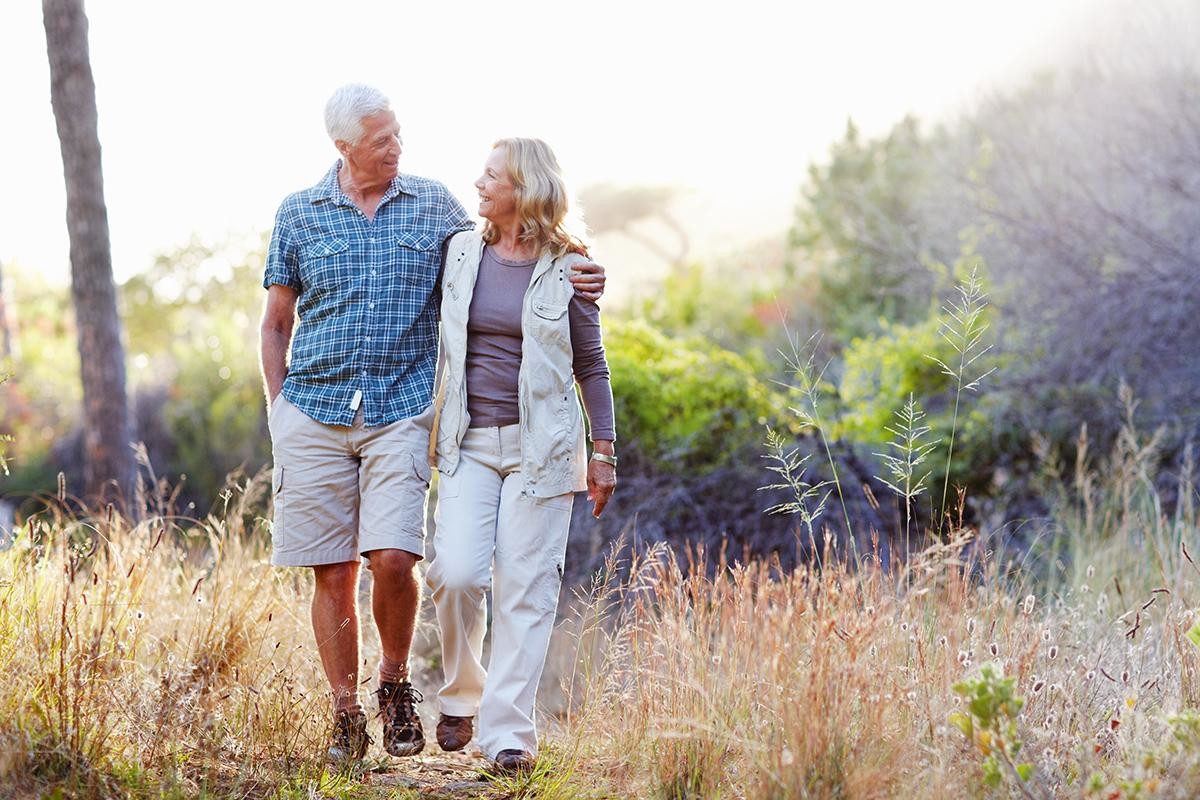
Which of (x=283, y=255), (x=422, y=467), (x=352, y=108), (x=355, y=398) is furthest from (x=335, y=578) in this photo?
(x=352, y=108)

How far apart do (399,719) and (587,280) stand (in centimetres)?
156

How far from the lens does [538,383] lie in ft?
13.4

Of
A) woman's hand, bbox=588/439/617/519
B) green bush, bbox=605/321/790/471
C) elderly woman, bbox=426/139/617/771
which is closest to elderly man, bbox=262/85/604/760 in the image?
elderly woman, bbox=426/139/617/771

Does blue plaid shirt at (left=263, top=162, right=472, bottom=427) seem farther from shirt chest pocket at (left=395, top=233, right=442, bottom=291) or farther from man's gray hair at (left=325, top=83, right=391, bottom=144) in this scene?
man's gray hair at (left=325, top=83, right=391, bottom=144)

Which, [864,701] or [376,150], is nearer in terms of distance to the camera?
[864,701]

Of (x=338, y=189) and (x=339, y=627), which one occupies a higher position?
(x=338, y=189)

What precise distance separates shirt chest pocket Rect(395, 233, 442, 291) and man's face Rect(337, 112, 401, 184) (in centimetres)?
23

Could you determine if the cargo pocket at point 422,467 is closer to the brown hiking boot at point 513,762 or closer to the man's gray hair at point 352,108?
the brown hiking boot at point 513,762

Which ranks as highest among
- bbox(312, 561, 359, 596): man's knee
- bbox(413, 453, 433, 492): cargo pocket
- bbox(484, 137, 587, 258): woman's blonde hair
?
bbox(484, 137, 587, 258): woman's blonde hair

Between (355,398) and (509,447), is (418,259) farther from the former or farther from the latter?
(509,447)

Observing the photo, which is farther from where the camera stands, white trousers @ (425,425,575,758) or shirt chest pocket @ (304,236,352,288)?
shirt chest pocket @ (304,236,352,288)

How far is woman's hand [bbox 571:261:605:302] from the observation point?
4.17m

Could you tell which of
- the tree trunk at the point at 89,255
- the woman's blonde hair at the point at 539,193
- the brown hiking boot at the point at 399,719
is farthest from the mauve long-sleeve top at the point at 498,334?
the tree trunk at the point at 89,255

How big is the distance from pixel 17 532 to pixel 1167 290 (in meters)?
7.56
